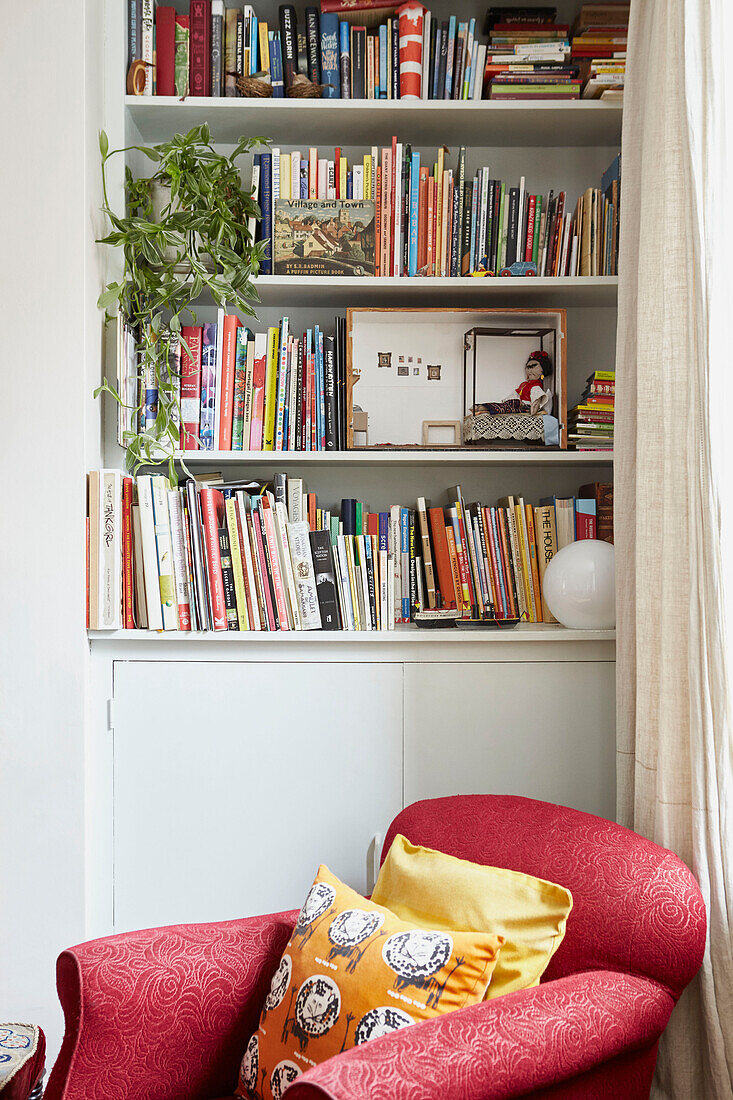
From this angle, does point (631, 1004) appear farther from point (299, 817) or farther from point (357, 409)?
point (357, 409)

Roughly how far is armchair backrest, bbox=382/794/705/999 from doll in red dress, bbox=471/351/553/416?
1.02 metres

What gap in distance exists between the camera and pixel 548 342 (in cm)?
210

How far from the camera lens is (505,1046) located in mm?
978

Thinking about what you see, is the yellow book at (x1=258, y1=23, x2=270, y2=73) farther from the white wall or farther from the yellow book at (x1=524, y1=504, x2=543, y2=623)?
the yellow book at (x1=524, y1=504, x2=543, y2=623)

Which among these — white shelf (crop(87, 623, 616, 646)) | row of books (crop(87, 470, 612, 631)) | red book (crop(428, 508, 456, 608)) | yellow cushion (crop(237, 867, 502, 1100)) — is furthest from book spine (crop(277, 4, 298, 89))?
yellow cushion (crop(237, 867, 502, 1100))

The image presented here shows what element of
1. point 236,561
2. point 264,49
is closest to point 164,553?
point 236,561

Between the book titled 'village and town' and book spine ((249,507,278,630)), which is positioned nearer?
book spine ((249,507,278,630))

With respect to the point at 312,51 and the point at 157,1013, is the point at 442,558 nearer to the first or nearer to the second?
the point at 157,1013

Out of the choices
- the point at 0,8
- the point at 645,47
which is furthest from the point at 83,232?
the point at 645,47

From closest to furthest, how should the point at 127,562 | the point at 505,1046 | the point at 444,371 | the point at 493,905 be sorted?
the point at 505,1046, the point at 493,905, the point at 127,562, the point at 444,371

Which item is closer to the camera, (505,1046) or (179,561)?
(505,1046)

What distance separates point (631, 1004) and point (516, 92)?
1.95m

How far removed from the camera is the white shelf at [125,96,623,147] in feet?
6.49

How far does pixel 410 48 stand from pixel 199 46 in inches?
20.4
